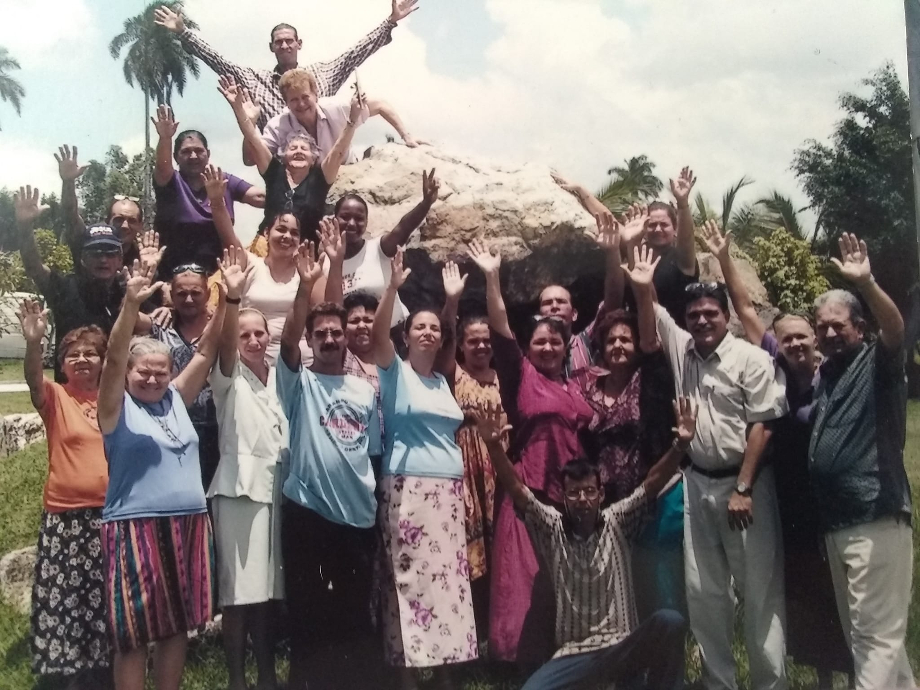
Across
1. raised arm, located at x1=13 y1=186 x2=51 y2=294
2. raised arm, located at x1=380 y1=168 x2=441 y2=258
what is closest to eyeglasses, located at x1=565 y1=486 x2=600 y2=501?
raised arm, located at x1=380 y1=168 x2=441 y2=258

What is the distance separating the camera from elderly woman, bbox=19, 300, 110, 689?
338cm

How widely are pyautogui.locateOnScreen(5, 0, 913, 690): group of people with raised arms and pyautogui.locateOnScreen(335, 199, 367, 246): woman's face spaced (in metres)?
0.01

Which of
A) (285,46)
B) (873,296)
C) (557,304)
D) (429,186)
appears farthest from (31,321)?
(873,296)

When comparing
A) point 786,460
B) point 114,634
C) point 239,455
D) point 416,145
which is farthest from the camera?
point 416,145

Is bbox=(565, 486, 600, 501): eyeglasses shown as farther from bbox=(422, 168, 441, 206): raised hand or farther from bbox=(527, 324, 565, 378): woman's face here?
bbox=(422, 168, 441, 206): raised hand

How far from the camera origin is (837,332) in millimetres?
3729

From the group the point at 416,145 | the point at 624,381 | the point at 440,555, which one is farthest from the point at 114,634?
the point at 416,145

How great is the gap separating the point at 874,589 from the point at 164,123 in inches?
147

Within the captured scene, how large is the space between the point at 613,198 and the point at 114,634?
346cm

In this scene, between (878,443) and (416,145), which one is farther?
(416,145)

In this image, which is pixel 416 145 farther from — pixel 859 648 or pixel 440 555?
pixel 859 648

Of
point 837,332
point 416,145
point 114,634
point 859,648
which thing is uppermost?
point 416,145

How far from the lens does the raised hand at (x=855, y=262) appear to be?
367cm

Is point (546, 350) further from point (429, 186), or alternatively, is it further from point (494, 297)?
point (429, 186)
